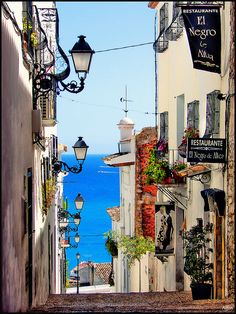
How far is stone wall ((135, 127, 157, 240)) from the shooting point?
26.8 m

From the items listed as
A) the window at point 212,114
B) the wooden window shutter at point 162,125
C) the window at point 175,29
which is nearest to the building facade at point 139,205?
the wooden window shutter at point 162,125

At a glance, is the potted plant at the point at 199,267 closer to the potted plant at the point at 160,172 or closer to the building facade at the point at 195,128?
the building facade at the point at 195,128

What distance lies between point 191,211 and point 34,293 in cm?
581

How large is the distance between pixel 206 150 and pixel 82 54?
2860mm

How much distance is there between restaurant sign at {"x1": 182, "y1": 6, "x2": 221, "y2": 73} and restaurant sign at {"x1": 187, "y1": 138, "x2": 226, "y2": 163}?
1.34 meters

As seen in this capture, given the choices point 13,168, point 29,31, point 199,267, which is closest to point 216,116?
point 199,267

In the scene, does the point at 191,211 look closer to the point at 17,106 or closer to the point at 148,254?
the point at 148,254

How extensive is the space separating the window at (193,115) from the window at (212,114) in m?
1.91

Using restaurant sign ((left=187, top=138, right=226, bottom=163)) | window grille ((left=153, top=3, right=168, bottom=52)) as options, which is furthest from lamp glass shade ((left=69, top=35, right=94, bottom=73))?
window grille ((left=153, top=3, right=168, bottom=52))

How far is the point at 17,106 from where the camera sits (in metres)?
10.8

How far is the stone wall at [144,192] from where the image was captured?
88.0 ft

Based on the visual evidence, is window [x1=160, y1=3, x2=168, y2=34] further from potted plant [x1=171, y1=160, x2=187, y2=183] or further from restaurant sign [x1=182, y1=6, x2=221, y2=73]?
restaurant sign [x1=182, y1=6, x2=221, y2=73]

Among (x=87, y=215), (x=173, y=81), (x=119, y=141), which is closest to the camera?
(x=173, y=81)

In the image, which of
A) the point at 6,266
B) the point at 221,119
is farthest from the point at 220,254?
the point at 6,266
